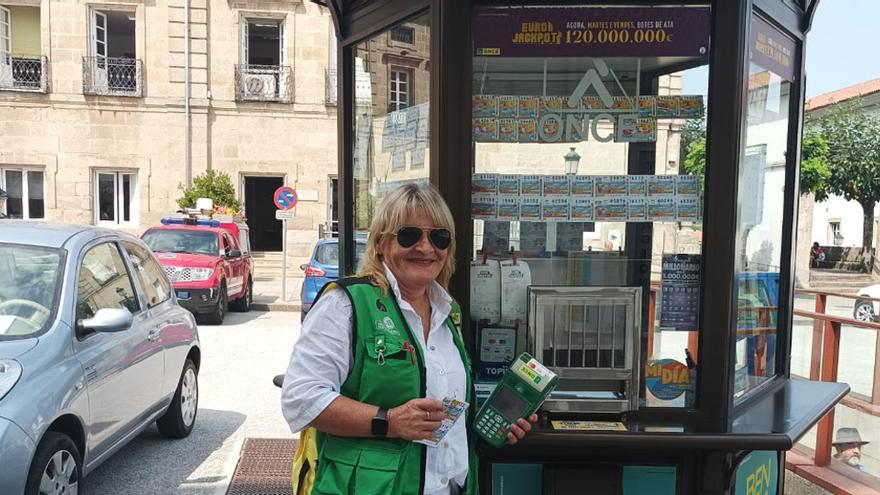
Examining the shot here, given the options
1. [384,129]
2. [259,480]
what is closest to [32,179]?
[259,480]

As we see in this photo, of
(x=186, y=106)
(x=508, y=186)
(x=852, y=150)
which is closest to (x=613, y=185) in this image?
(x=508, y=186)

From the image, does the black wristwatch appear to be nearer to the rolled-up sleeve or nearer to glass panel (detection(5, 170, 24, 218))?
the rolled-up sleeve

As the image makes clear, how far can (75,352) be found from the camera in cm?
364

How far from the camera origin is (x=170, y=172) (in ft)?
66.5

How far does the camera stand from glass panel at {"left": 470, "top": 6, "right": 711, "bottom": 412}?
8.38 ft

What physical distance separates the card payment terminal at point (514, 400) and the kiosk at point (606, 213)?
34cm

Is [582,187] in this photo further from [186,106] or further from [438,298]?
[186,106]

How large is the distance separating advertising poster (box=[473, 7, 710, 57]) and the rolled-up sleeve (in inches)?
51.4

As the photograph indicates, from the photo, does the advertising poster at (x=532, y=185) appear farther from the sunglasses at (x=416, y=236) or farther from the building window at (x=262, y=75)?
the building window at (x=262, y=75)

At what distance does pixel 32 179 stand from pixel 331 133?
31.8ft

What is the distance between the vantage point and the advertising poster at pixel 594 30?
8.24ft

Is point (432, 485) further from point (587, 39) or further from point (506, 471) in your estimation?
point (587, 39)

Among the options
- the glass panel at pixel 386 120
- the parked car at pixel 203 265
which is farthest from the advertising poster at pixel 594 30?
the parked car at pixel 203 265

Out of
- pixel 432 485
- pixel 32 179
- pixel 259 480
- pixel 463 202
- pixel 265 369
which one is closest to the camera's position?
pixel 432 485
